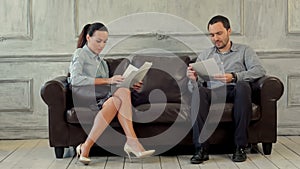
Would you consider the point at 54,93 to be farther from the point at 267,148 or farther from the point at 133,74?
the point at 267,148

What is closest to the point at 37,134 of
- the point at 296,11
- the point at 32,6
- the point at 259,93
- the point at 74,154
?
the point at 74,154

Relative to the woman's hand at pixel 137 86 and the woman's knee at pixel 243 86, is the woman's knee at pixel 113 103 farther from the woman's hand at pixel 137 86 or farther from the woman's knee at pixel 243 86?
the woman's knee at pixel 243 86

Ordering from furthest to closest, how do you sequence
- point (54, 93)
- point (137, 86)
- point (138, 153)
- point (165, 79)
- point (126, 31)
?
1. point (126, 31)
2. point (165, 79)
3. point (137, 86)
4. point (54, 93)
5. point (138, 153)

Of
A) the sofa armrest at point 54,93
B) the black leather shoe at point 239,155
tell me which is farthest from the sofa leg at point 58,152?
the black leather shoe at point 239,155

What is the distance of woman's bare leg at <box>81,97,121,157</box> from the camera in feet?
12.4

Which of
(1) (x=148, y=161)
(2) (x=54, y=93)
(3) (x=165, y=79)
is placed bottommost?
(1) (x=148, y=161)

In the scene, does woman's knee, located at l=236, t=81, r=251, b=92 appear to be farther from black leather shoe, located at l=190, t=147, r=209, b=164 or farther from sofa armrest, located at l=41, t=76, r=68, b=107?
sofa armrest, located at l=41, t=76, r=68, b=107

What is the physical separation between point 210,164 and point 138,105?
73 centimetres

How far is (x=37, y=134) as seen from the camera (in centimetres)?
482

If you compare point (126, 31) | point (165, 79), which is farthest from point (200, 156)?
point (126, 31)

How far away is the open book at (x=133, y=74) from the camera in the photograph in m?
3.73

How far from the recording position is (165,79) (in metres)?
4.34

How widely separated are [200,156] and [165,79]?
870 millimetres

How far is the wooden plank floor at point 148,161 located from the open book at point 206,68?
63cm
